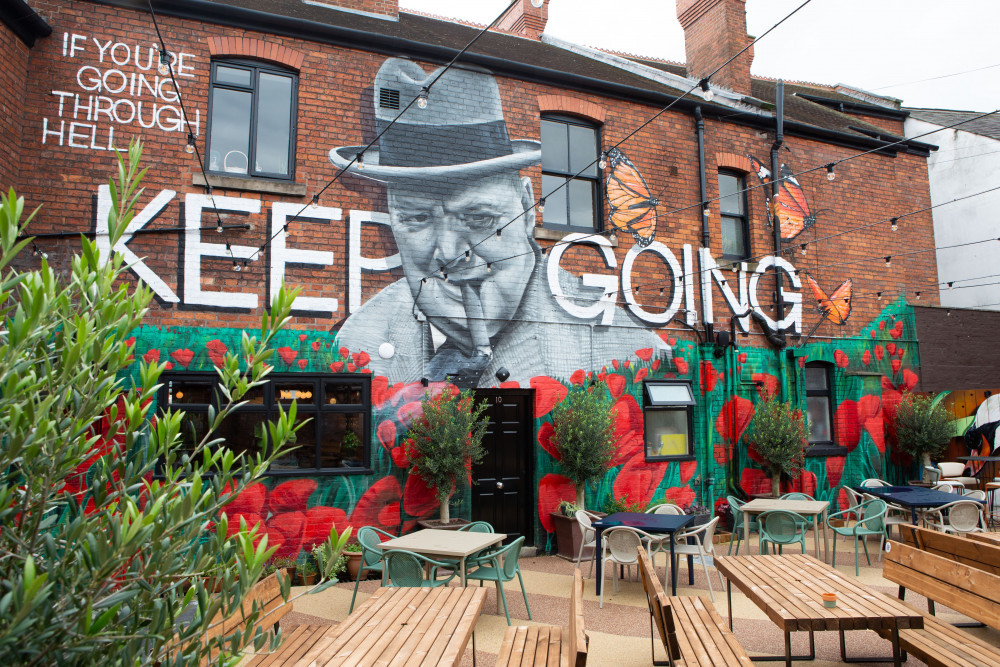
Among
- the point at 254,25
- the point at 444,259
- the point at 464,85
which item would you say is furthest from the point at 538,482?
the point at 254,25

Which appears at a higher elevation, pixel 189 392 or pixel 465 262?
pixel 465 262

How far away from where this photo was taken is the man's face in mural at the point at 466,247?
9.08m

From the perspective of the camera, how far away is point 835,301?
11.9m

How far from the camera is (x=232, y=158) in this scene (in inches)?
335

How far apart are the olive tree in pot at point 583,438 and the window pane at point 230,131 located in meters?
5.47

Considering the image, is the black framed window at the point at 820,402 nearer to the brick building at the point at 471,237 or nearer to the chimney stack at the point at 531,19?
the brick building at the point at 471,237

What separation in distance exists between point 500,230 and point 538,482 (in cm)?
367

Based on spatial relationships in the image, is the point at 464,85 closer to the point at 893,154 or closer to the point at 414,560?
the point at 414,560

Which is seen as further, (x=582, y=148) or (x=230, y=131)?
(x=582, y=148)

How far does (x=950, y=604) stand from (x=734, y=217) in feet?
A: 26.6

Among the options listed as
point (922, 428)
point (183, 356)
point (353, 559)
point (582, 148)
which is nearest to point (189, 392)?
point (183, 356)

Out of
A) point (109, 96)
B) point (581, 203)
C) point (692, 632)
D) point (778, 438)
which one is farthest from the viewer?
point (581, 203)

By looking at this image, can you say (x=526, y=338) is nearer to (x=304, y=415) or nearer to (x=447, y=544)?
(x=304, y=415)

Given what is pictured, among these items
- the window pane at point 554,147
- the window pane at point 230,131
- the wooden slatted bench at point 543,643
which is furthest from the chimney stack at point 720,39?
the wooden slatted bench at point 543,643
